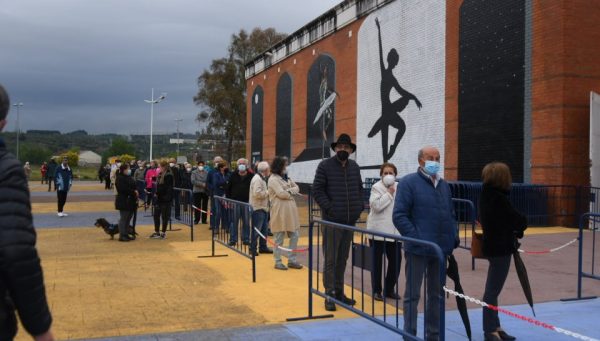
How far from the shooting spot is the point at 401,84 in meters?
23.5

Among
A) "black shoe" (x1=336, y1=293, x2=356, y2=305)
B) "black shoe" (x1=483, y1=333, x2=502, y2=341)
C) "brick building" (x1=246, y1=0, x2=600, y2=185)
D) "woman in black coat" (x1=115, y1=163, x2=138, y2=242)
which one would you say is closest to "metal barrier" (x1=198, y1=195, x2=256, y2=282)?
"black shoe" (x1=336, y1=293, x2=356, y2=305)

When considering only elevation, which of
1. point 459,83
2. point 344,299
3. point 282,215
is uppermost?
point 459,83

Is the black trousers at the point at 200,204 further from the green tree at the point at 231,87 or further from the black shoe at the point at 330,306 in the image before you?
the green tree at the point at 231,87

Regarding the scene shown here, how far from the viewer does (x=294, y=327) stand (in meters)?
6.22

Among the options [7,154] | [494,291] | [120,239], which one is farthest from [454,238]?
[120,239]

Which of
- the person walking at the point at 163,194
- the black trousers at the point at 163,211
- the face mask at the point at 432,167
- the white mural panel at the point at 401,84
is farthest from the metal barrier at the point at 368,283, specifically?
the white mural panel at the point at 401,84

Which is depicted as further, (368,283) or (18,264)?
(368,283)

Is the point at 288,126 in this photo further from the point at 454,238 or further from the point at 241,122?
the point at 454,238

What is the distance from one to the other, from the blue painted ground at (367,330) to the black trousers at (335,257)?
1.63 ft

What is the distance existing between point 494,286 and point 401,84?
727 inches

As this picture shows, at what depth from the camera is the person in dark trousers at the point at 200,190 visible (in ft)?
55.0

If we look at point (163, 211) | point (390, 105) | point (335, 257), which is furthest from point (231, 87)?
point (335, 257)

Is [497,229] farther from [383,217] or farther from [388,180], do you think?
[383,217]

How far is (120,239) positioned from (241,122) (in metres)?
47.5
